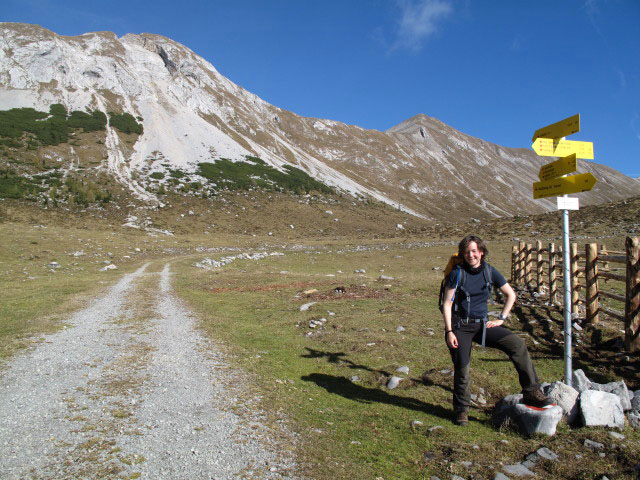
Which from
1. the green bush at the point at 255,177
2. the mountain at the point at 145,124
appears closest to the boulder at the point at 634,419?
the mountain at the point at 145,124

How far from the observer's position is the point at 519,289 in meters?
18.8

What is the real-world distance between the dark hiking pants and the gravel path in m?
3.10

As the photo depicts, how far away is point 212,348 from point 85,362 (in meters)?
2.91

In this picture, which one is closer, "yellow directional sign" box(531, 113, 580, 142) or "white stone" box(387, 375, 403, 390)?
"yellow directional sign" box(531, 113, 580, 142)

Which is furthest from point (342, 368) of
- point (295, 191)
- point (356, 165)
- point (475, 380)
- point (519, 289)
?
point (356, 165)

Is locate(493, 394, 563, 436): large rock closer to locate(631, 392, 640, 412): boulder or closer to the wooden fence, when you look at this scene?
locate(631, 392, 640, 412): boulder

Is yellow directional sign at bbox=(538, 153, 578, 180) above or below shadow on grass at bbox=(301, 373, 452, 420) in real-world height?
above

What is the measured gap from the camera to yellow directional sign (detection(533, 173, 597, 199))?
19.7ft

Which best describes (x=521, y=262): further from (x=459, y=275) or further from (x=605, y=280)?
(x=459, y=275)

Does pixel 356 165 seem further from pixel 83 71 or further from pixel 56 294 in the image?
pixel 56 294

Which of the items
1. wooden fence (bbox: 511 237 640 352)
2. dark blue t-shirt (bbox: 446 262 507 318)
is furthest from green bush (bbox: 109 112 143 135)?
dark blue t-shirt (bbox: 446 262 507 318)

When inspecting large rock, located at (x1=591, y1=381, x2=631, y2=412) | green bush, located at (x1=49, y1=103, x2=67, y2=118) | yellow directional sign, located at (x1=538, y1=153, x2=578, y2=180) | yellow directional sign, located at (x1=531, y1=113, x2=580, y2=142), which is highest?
green bush, located at (x1=49, y1=103, x2=67, y2=118)

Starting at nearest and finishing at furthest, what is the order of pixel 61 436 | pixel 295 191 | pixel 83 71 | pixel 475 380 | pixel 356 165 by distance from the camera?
1. pixel 61 436
2. pixel 475 380
3. pixel 295 191
4. pixel 83 71
5. pixel 356 165

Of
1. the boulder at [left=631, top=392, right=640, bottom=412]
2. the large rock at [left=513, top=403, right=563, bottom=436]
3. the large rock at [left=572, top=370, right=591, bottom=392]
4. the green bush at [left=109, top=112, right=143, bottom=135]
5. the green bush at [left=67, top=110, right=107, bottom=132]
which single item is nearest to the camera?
the large rock at [left=513, top=403, right=563, bottom=436]
